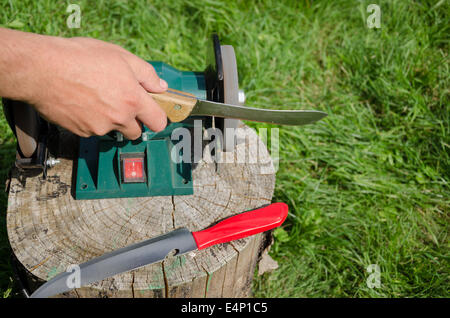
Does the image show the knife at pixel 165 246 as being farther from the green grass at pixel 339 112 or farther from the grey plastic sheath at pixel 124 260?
the green grass at pixel 339 112

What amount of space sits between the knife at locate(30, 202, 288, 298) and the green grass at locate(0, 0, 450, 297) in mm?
867

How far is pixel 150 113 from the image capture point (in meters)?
1.39

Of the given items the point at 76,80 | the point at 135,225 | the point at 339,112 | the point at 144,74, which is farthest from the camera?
the point at 339,112

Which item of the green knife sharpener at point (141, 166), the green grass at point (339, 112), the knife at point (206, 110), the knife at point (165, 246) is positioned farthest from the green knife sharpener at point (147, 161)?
the green grass at point (339, 112)

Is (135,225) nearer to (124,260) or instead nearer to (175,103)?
(124,260)

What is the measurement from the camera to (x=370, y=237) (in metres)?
2.44

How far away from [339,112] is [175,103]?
2055 mm

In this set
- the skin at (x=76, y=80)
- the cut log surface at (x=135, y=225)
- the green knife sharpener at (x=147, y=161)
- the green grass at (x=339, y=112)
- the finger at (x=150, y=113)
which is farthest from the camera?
the green grass at (x=339, y=112)

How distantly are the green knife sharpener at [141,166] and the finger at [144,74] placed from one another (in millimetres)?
223

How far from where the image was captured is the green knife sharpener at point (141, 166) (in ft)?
5.41

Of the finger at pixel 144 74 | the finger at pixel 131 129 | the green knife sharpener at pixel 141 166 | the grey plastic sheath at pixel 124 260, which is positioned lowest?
the grey plastic sheath at pixel 124 260

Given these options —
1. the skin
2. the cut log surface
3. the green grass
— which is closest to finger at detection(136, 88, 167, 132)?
the skin

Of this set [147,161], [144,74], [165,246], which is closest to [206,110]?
[144,74]

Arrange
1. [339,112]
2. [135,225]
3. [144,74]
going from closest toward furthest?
[144,74] → [135,225] → [339,112]
